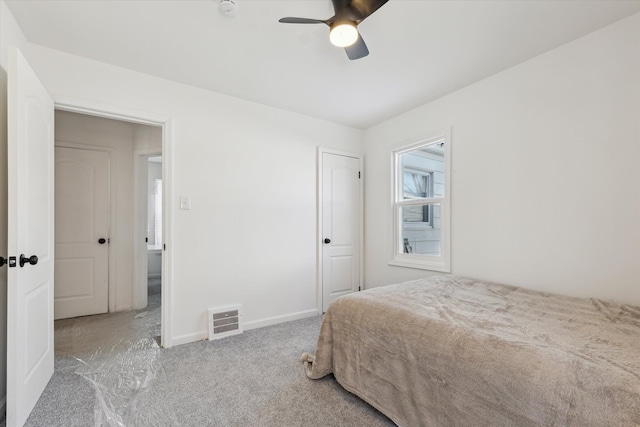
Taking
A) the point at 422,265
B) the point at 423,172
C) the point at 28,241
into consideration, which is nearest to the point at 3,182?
the point at 28,241

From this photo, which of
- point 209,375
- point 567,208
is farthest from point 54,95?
point 567,208

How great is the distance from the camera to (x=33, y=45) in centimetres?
213

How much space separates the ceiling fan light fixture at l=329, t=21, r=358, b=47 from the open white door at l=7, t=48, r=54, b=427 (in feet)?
5.79

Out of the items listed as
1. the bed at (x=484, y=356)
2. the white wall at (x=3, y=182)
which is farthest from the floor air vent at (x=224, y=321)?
the white wall at (x=3, y=182)

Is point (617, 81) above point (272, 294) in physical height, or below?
above

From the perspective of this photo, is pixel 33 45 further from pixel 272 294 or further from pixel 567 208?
pixel 567 208

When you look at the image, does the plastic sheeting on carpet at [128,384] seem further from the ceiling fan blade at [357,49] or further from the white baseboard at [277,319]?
the ceiling fan blade at [357,49]

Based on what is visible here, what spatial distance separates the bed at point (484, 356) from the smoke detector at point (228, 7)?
2.03m

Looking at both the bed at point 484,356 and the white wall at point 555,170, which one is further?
the white wall at point 555,170

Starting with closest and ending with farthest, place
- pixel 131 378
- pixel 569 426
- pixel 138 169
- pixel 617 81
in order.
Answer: pixel 569 426
pixel 617 81
pixel 131 378
pixel 138 169

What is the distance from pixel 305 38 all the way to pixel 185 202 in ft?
5.85

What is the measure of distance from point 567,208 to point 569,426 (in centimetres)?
168

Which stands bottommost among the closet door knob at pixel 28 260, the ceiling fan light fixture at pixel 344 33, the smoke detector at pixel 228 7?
the closet door knob at pixel 28 260

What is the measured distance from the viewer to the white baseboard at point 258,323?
2640mm
